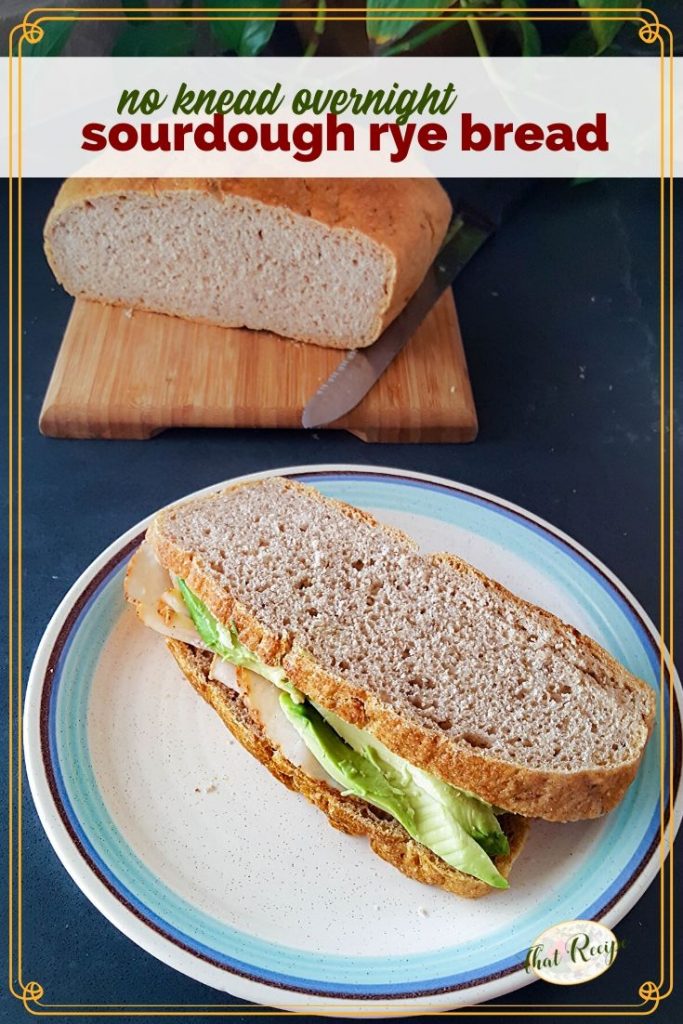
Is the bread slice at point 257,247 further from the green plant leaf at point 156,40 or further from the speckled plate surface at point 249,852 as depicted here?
the speckled plate surface at point 249,852

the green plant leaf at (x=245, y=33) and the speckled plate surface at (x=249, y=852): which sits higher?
the green plant leaf at (x=245, y=33)

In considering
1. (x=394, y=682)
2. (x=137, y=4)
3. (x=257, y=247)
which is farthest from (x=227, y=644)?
(x=137, y=4)

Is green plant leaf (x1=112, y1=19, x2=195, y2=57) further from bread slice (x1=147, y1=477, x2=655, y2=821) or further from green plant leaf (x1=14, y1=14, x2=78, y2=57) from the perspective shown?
bread slice (x1=147, y1=477, x2=655, y2=821)

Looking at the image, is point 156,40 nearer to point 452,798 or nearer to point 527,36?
point 527,36

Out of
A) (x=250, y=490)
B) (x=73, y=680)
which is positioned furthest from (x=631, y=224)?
(x=73, y=680)

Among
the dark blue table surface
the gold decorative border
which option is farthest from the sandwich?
the dark blue table surface

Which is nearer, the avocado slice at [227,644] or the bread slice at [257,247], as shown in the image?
the avocado slice at [227,644]

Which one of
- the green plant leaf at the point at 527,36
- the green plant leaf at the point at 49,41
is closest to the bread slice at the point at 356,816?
the green plant leaf at the point at 49,41
